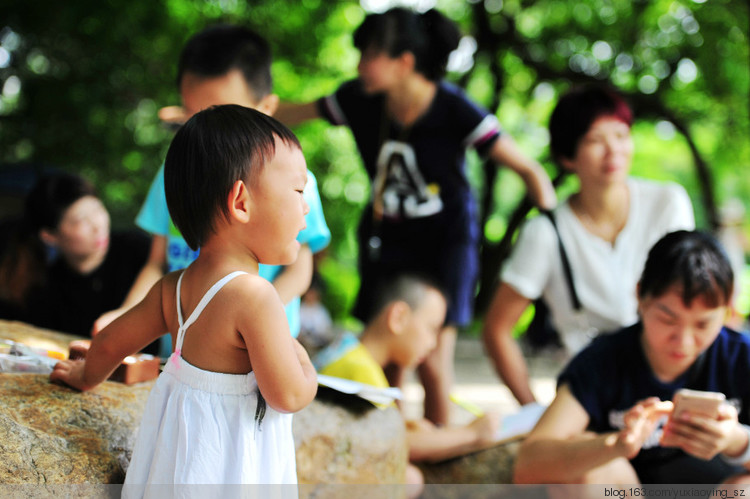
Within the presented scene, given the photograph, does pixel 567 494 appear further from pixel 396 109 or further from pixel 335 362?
pixel 396 109

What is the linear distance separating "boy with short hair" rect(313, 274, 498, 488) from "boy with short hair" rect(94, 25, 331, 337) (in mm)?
385

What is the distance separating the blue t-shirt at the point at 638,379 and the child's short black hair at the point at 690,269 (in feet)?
0.72

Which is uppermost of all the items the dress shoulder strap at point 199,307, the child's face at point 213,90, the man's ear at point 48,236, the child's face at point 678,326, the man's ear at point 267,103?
the child's face at point 213,90

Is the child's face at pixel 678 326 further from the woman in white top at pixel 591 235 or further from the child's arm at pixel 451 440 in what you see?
the child's arm at pixel 451 440

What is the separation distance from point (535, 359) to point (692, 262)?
21.2 ft

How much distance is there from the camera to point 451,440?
3.24 meters

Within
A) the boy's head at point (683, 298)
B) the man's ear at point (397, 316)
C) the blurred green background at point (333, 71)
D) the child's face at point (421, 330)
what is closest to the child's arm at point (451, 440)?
the child's face at point (421, 330)

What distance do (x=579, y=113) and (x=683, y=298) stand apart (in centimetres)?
128

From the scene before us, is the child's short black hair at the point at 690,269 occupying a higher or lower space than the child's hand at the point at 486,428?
higher

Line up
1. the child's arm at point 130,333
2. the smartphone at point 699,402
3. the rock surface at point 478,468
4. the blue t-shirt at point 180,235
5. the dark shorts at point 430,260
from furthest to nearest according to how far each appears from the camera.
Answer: the dark shorts at point 430,260, the rock surface at point 478,468, the blue t-shirt at point 180,235, the smartphone at point 699,402, the child's arm at point 130,333

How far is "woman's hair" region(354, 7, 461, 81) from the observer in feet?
11.8

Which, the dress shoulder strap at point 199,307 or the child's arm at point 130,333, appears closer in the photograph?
the dress shoulder strap at point 199,307

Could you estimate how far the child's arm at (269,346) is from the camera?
64.7 inches

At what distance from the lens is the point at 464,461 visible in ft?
11.1
